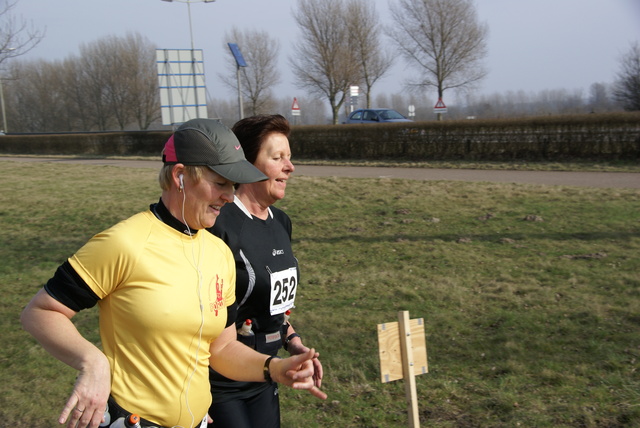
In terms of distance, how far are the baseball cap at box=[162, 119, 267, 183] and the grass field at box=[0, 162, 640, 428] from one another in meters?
2.87

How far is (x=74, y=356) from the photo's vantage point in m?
1.79

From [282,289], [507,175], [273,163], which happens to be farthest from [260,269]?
[507,175]

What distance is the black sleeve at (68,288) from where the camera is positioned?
72.8 inches

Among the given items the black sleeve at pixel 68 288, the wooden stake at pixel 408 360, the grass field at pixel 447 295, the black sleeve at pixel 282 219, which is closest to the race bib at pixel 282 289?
the black sleeve at pixel 282 219

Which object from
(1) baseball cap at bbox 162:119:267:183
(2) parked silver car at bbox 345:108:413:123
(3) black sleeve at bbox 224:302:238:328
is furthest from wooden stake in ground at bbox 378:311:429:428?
(2) parked silver car at bbox 345:108:413:123

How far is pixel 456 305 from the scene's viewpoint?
6.54 metres

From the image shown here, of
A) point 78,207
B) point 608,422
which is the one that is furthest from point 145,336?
point 78,207

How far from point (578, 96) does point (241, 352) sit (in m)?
69.1

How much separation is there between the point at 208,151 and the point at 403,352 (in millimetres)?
1823

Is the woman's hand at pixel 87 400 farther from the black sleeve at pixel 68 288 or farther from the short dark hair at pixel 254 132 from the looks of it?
the short dark hair at pixel 254 132

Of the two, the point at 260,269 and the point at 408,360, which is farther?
the point at 408,360

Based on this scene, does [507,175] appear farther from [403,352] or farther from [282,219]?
[282,219]

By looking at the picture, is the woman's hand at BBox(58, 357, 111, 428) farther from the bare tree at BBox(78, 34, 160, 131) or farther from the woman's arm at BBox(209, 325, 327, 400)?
the bare tree at BBox(78, 34, 160, 131)

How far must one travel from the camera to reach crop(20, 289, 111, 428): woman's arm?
5.66ft
